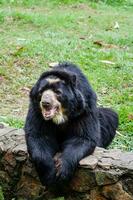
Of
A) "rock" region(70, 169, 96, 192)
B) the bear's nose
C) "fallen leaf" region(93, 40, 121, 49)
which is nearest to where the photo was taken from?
the bear's nose

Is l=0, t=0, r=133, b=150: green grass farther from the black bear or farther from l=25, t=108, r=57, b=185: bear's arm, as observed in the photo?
l=25, t=108, r=57, b=185: bear's arm

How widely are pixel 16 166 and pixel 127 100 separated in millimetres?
3245

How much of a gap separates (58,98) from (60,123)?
0.79 ft

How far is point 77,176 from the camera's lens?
4699 mm

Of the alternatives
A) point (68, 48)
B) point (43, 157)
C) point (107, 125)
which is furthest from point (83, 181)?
point (68, 48)

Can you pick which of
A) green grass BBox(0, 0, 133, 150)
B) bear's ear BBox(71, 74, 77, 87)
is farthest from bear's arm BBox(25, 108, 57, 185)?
green grass BBox(0, 0, 133, 150)

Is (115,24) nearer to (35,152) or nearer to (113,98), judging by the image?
(113,98)

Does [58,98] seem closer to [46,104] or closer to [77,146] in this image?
[46,104]

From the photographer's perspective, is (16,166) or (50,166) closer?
(50,166)

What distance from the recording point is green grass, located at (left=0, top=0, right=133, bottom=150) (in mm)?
7775

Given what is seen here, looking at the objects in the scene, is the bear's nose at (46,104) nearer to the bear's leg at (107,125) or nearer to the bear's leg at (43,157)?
the bear's leg at (43,157)

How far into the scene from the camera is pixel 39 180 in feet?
16.1

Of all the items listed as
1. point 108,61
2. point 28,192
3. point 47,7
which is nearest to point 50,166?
point 28,192

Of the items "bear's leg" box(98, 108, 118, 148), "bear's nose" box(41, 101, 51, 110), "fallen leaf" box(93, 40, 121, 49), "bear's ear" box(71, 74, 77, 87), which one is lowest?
"fallen leaf" box(93, 40, 121, 49)
